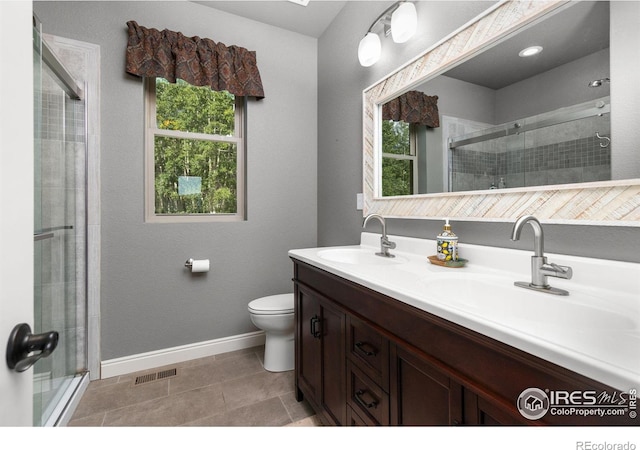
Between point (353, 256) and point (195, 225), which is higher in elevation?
point (195, 225)

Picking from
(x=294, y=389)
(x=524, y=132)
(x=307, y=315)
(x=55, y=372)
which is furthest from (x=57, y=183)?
(x=524, y=132)

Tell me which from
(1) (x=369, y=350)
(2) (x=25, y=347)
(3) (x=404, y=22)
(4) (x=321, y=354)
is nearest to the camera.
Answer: (2) (x=25, y=347)

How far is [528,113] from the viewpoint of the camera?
1.06 meters

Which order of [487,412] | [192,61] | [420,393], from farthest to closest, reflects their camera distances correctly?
1. [192,61]
2. [420,393]
3. [487,412]

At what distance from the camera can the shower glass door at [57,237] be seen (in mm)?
1286

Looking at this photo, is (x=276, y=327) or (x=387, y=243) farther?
(x=276, y=327)

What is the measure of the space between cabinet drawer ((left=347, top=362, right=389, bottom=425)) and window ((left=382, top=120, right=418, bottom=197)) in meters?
0.96

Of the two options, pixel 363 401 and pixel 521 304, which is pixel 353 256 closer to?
pixel 363 401

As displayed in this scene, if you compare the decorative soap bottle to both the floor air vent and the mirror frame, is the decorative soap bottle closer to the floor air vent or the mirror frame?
the mirror frame

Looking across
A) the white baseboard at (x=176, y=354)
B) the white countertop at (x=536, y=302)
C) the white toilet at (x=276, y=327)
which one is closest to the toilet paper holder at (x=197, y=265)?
the white toilet at (x=276, y=327)

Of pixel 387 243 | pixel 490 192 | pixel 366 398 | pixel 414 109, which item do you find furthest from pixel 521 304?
pixel 414 109

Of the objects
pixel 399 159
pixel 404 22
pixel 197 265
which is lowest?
pixel 197 265

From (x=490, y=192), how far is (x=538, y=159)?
0.64 ft
